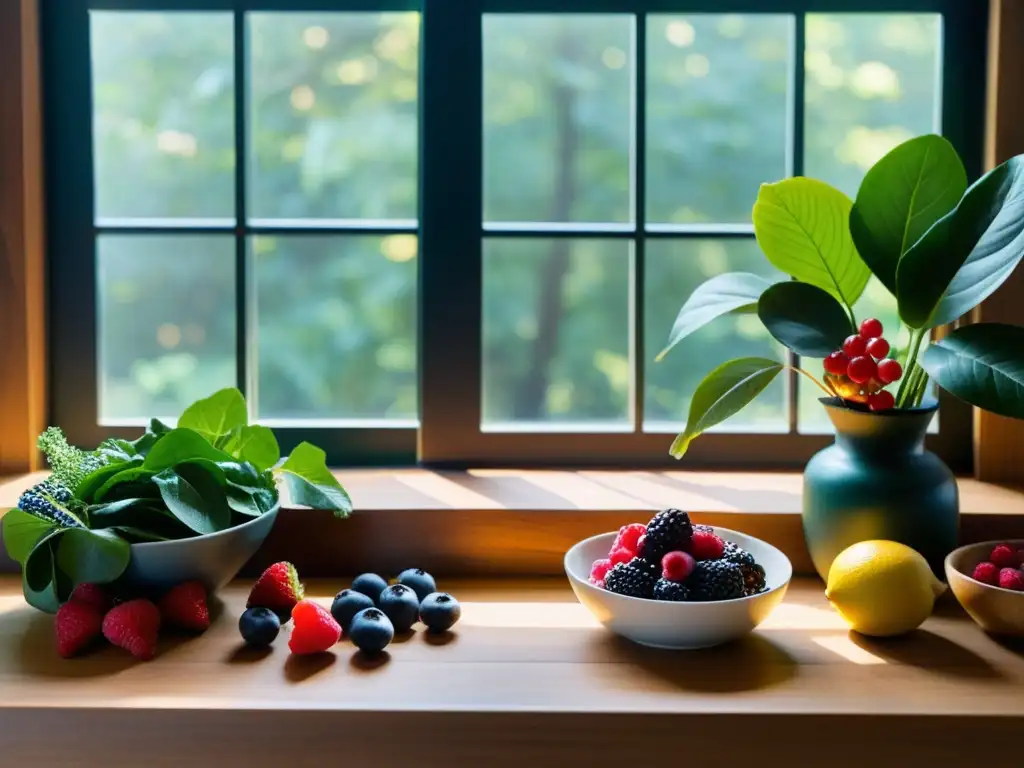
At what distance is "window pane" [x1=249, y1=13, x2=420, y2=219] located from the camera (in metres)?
1.72

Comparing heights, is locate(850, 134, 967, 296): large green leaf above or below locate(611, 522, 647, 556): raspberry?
above

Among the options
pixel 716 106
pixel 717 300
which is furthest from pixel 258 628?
pixel 716 106

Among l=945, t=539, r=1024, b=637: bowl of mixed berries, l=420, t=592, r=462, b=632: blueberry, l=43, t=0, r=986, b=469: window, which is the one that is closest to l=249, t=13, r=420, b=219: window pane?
l=43, t=0, r=986, b=469: window

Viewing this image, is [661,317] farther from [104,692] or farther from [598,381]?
[104,692]

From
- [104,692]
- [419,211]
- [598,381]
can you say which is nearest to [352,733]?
[104,692]

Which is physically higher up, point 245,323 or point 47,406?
point 245,323

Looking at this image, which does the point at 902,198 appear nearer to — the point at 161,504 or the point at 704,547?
the point at 704,547

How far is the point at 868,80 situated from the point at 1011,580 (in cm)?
96

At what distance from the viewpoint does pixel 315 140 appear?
1.82m

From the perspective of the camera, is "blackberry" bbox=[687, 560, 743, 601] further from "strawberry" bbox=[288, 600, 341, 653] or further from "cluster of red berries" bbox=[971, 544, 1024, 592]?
"strawberry" bbox=[288, 600, 341, 653]

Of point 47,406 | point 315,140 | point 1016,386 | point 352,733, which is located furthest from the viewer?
point 315,140

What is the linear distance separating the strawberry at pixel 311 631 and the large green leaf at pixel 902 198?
81 cm

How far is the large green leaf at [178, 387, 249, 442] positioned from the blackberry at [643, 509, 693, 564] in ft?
1.87

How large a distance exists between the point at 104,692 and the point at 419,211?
897mm
